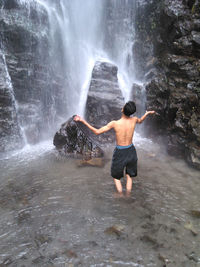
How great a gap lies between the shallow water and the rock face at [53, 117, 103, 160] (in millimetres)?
1519

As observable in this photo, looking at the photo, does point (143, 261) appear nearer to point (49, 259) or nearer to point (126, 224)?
point (126, 224)

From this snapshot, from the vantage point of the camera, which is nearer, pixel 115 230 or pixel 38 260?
pixel 38 260

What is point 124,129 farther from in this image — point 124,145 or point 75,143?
point 75,143

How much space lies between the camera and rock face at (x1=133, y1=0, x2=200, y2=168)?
22.1 ft

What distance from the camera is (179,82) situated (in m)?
7.85

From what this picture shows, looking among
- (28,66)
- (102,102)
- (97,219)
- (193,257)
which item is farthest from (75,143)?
(193,257)

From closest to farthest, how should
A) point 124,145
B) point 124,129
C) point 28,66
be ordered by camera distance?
point 124,129
point 124,145
point 28,66

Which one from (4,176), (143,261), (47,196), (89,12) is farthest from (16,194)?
(89,12)

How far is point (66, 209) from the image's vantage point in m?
3.62

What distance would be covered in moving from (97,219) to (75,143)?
15.9ft

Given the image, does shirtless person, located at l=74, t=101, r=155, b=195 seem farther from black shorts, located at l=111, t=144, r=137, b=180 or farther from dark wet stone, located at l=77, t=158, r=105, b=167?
dark wet stone, located at l=77, t=158, r=105, b=167

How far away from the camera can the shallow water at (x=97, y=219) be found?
8.01ft

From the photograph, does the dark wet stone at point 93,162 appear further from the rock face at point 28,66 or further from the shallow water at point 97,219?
the rock face at point 28,66

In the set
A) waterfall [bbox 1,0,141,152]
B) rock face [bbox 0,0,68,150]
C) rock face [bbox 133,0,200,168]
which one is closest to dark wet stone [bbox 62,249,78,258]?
rock face [bbox 133,0,200,168]
